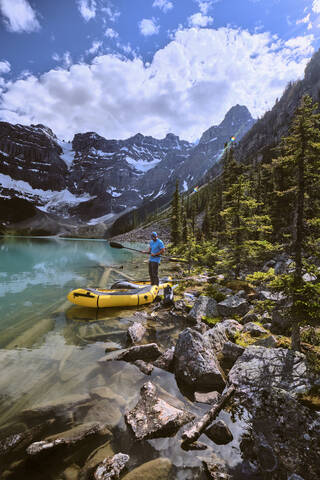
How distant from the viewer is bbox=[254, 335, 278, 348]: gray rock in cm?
601

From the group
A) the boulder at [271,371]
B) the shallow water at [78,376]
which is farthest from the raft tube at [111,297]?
the boulder at [271,371]

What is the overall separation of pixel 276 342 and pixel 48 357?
7.23 m

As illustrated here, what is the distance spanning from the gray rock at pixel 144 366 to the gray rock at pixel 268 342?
3.28 metres

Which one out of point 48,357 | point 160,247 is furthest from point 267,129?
point 48,357

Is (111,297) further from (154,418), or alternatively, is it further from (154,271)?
(154,418)

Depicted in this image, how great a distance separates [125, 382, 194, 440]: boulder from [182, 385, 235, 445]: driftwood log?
0.27 meters

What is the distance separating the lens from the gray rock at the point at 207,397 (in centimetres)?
487

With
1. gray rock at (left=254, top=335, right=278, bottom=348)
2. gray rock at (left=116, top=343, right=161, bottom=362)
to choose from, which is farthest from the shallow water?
gray rock at (left=254, top=335, right=278, bottom=348)

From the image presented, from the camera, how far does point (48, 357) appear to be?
691 cm

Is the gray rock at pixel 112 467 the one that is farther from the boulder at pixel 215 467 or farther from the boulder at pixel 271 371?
the boulder at pixel 271 371

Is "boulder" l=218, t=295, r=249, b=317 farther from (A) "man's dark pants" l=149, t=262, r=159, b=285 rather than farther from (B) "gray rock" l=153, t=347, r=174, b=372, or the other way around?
(A) "man's dark pants" l=149, t=262, r=159, b=285

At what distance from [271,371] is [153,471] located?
10.1ft

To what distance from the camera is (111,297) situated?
11344 mm

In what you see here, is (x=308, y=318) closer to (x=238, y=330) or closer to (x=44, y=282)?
(x=238, y=330)
